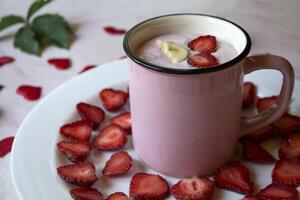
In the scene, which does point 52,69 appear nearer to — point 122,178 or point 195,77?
point 122,178

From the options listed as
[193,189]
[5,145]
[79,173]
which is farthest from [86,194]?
[5,145]

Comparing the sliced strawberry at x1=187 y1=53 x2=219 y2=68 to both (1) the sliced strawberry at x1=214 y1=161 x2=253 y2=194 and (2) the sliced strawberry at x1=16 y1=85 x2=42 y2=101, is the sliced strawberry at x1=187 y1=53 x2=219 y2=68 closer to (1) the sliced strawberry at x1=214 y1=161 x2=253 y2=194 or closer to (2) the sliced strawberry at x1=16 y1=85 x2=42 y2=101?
(1) the sliced strawberry at x1=214 y1=161 x2=253 y2=194

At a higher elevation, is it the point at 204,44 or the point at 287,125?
the point at 204,44

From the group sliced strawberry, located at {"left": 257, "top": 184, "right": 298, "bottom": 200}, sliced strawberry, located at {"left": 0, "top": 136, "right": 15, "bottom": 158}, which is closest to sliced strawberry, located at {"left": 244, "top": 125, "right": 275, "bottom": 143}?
sliced strawberry, located at {"left": 257, "top": 184, "right": 298, "bottom": 200}

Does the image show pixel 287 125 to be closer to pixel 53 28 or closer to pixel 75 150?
pixel 75 150

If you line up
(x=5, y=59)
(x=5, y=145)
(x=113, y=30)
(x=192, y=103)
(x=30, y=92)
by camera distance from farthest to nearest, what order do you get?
1. (x=113, y=30)
2. (x=5, y=59)
3. (x=30, y=92)
4. (x=5, y=145)
5. (x=192, y=103)

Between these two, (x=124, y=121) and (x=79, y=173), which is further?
(x=124, y=121)

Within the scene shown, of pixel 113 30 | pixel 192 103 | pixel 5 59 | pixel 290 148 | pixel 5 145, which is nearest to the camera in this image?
pixel 192 103
